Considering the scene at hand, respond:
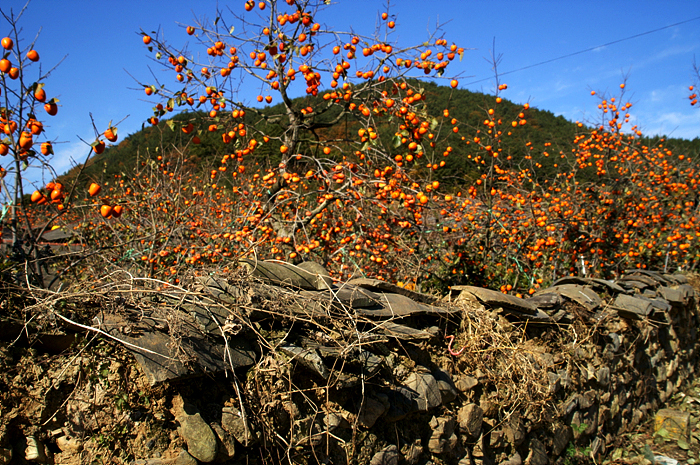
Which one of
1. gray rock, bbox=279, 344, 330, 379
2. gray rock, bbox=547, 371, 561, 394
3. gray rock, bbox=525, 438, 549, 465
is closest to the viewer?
gray rock, bbox=279, 344, 330, 379

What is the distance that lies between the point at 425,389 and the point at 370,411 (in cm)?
39

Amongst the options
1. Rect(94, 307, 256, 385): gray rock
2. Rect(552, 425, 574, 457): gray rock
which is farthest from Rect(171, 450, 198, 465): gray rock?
Rect(552, 425, 574, 457): gray rock

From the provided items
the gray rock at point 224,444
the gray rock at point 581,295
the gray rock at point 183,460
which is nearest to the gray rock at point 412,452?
the gray rock at point 224,444

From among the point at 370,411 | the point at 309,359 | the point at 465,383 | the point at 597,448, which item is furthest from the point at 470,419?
the point at 597,448

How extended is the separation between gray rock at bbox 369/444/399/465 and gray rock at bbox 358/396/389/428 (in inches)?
5.1

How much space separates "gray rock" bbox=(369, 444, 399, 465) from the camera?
6.02 feet

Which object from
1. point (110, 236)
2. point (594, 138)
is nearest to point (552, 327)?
point (594, 138)

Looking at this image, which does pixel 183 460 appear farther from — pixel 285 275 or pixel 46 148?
pixel 46 148

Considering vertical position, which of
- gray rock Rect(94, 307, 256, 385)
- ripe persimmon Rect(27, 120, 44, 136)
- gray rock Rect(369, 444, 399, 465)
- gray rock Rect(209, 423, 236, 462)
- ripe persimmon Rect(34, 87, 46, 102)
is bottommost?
gray rock Rect(369, 444, 399, 465)

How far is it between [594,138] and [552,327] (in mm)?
4599

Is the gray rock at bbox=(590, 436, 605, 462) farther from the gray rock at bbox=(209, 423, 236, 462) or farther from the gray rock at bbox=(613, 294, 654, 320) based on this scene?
the gray rock at bbox=(209, 423, 236, 462)

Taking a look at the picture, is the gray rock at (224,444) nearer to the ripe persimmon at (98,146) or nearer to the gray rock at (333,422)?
the gray rock at (333,422)

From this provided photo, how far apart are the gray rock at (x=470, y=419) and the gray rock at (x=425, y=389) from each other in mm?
254

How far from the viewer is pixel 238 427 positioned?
4.95ft
